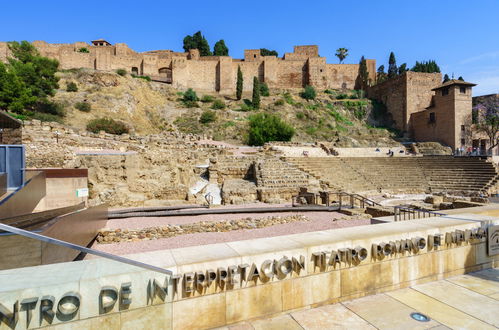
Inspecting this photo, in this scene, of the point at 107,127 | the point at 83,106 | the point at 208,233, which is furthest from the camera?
the point at 83,106

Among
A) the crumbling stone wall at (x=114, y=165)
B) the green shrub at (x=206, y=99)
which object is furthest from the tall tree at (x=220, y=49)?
the crumbling stone wall at (x=114, y=165)

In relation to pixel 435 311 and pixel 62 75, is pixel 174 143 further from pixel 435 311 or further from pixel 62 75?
pixel 62 75

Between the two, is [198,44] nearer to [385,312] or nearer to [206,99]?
[206,99]

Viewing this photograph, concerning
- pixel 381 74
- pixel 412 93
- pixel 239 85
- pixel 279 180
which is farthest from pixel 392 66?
pixel 279 180

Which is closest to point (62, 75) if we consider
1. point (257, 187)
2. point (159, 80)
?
point (159, 80)

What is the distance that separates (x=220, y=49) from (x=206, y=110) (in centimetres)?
3012

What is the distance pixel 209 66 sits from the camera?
196 ft

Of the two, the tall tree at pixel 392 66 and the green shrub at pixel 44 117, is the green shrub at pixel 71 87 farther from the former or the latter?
the tall tree at pixel 392 66

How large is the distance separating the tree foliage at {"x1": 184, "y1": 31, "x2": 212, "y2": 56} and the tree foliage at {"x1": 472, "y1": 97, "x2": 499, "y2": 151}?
193 ft

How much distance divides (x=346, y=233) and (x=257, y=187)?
48.7 ft

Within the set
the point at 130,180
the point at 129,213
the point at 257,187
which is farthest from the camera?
the point at 257,187

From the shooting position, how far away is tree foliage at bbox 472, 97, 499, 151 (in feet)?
109

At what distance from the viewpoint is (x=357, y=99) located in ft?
195

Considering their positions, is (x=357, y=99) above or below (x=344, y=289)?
above
